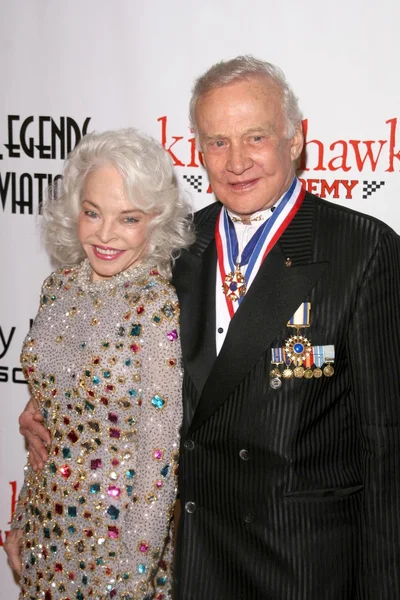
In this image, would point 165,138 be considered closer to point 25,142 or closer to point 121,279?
point 25,142

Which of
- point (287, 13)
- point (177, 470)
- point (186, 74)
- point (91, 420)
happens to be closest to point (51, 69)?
point (186, 74)

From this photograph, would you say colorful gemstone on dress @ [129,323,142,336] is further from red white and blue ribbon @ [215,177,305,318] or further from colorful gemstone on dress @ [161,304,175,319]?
red white and blue ribbon @ [215,177,305,318]

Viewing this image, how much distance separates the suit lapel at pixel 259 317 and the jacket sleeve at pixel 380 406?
0.14 metres

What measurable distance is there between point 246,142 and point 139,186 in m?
0.29

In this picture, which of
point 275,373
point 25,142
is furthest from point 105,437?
point 25,142

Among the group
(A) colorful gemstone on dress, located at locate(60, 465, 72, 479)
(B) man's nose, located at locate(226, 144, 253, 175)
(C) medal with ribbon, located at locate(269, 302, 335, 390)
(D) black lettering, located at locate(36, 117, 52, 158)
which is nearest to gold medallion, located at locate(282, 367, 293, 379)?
(C) medal with ribbon, located at locate(269, 302, 335, 390)

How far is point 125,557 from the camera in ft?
5.87

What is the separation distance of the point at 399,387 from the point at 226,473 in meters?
0.47

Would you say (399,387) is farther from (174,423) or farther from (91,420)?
(91,420)

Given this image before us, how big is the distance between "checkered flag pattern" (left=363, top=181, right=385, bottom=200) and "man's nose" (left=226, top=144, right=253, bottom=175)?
693 millimetres

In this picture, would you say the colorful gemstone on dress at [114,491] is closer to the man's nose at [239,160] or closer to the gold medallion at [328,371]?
the gold medallion at [328,371]

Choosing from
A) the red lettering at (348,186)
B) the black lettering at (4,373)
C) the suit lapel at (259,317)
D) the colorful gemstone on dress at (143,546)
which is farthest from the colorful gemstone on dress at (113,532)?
the red lettering at (348,186)

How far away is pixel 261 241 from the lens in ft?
6.21

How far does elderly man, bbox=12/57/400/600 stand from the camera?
5.76 feet
